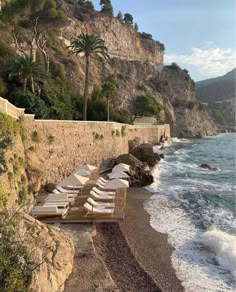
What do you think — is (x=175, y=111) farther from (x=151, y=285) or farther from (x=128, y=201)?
(x=151, y=285)

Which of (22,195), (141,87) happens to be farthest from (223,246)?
(141,87)

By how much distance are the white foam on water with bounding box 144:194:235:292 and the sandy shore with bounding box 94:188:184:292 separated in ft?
1.38

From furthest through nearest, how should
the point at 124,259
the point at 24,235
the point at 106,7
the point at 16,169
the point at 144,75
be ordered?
1. the point at 106,7
2. the point at 144,75
3. the point at 16,169
4. the point at 124,259
5. the point at 24,235

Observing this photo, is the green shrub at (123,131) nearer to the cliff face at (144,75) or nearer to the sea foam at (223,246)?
the sea foam at (223,246)

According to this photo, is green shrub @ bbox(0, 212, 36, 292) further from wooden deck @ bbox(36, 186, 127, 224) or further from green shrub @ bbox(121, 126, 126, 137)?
green shrub @ bbox(121, 126, 126, 137)

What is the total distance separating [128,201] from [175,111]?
93364 millimetres

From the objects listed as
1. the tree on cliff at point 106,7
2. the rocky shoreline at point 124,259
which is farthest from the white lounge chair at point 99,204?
the tree on cliff at point 106,7

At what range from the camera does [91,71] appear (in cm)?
7800

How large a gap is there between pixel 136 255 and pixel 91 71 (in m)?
68.6

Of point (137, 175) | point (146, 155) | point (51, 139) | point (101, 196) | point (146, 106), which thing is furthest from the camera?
point (146, 106)

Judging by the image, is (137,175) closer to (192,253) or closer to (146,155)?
(146,155)

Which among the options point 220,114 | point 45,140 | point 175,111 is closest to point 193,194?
point 45,140

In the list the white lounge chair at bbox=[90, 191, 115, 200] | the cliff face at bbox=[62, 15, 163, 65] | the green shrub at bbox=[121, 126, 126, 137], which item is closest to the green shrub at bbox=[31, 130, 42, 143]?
the white lounge chair at bbox=[90, 191, 115, 200]

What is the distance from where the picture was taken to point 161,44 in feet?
460
